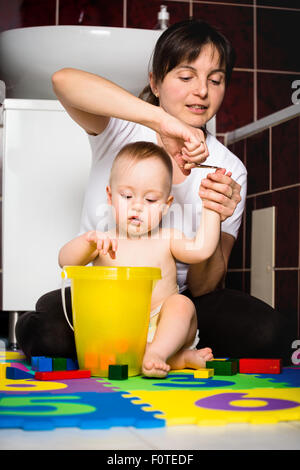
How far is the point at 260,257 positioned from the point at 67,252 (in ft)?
2.20

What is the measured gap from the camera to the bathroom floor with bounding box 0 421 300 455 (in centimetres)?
53

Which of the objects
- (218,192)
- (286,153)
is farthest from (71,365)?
(286,153)

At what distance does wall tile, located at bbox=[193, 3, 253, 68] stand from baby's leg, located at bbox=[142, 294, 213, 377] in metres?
1.19

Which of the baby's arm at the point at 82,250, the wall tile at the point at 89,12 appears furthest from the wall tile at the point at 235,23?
the baby's arm at the point at 82,250

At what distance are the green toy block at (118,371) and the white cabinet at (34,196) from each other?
1.71 feet

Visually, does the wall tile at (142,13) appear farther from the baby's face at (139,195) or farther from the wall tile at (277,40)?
the baby's face at (139,195)

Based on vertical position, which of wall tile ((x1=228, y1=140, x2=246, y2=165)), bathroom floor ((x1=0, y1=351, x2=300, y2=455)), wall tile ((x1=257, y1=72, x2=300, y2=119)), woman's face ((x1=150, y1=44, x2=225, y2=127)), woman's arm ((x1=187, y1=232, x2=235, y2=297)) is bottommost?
bathroom floor ((x1=0, y1=351, x2=300, y2=455))

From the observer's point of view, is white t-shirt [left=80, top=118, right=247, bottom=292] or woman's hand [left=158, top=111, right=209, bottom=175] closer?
woman's hand [left=158, top=111, right=209, bottom=175]

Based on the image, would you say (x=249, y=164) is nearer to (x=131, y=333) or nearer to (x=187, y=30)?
(x=187, y=30)

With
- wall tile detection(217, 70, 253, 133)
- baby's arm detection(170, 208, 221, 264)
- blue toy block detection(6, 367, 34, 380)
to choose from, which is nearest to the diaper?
baby's arm detection(170, 208, 221, 264)

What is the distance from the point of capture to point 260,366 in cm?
96

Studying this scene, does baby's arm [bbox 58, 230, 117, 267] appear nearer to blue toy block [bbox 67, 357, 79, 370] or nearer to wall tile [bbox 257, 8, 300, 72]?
blue toy block [bbox 67, 357, 79, 370]

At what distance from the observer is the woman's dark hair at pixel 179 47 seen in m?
1.28

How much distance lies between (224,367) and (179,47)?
71 centimetres
